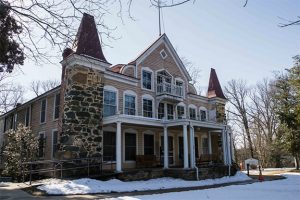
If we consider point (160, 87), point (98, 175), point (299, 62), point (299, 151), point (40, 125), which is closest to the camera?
A: point (98, 175)

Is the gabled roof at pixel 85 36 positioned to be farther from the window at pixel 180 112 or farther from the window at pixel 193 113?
the window at pixel 193 113

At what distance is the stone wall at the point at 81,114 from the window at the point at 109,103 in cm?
77

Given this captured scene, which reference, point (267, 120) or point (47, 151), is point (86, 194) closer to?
point (47, 151)

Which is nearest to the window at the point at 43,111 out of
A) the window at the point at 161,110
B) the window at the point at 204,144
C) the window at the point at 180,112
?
the window at the point at 161,110

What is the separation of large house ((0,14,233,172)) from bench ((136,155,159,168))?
0.31m

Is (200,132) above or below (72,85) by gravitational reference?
below

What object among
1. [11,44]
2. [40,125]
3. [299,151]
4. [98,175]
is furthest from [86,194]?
[299,151]

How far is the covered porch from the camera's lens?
59.0 feet

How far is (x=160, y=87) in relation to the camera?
903 inches

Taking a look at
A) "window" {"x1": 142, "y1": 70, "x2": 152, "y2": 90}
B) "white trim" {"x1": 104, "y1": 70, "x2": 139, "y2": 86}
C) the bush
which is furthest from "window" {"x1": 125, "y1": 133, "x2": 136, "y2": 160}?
the bush

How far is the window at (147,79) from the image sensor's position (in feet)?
72.8

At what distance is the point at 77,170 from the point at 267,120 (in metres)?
35.0

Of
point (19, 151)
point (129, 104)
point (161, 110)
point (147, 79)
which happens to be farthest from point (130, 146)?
point (19, 151)

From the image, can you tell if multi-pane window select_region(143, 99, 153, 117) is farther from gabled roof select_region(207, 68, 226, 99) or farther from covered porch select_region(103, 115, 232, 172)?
gabled roof select_region(207, 68, 226, 99)
